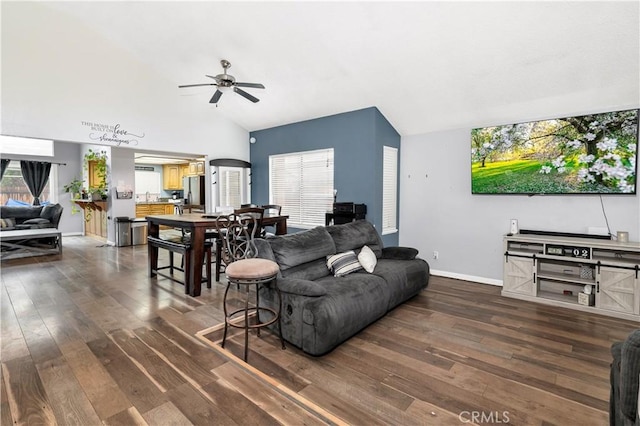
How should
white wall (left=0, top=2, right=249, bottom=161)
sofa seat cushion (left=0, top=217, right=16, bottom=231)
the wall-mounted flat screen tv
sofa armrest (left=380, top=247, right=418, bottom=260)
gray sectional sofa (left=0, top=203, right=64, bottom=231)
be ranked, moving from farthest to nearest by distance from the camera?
gray sectional sofa (left=0, top=203, right=64, bottom=231), sofa seat cushion (left=0, top=217, right=16, bottom=231), white wall (left=0, top=2, right=249, bottom=161), sofa armrest (left=380, top=247, right=418, bottom=260), the wall-mounted flat screen tv

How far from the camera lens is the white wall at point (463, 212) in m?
3.83

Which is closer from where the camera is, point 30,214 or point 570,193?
point 570,193

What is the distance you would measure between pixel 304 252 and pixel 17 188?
966 centimetres

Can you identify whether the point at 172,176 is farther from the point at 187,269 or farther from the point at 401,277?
the point at 401,277

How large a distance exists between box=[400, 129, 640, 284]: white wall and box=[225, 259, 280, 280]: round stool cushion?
330cm

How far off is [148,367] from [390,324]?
215 centimetres

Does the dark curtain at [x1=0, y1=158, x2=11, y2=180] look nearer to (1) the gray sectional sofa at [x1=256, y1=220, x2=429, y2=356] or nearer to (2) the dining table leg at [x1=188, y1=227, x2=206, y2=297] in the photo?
(2) the dining table leg at [x1=188, y1=227, x2=206, y2=297]

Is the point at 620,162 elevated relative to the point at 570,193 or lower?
elevated

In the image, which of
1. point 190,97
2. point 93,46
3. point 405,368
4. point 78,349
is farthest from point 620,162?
point 93,46

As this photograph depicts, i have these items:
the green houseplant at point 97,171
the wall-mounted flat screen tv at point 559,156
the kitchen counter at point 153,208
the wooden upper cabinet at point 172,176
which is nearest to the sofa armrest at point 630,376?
the wall-mounted flat screen tv at point 559,156

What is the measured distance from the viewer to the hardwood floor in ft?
6.22

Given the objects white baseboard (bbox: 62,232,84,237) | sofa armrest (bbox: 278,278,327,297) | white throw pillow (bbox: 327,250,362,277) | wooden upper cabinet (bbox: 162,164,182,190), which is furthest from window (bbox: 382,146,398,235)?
white baseboard (bbox: 62,232,84,237)

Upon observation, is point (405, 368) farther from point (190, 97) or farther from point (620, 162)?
point (190, 97)

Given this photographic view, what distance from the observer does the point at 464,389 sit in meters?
2.12
